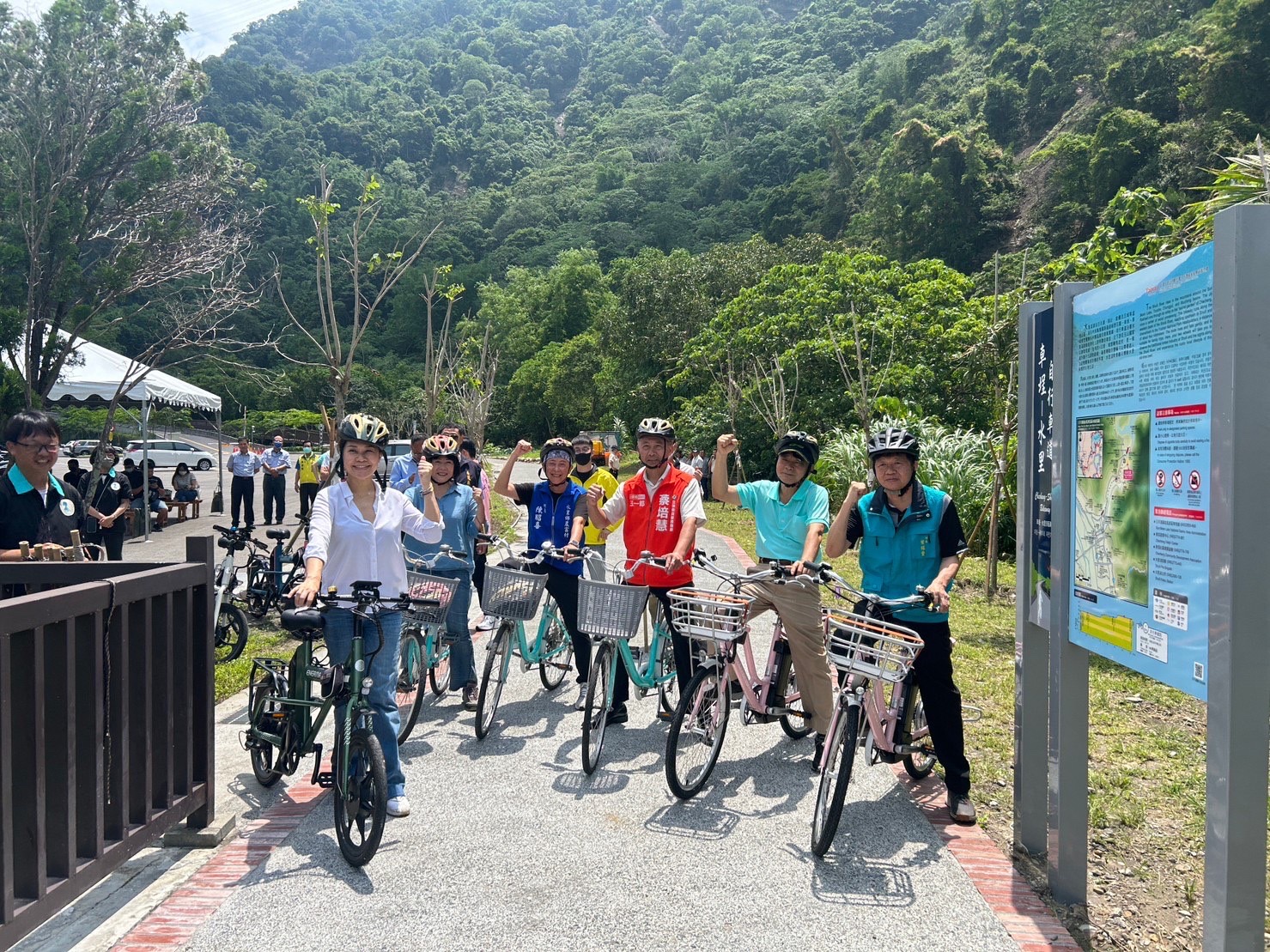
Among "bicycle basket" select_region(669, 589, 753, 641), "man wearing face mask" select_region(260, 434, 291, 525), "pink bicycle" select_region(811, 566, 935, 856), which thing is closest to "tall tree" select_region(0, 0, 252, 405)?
"man wearing face mask" select_region(260, 434, 291, 525)

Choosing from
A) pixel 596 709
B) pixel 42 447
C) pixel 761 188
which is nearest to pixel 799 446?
pixel 596 709

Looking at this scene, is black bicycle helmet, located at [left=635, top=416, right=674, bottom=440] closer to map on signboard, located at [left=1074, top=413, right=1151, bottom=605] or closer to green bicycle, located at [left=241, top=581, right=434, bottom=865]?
green bicycle, located at [left=241, top=581, right=434, bottom=865]

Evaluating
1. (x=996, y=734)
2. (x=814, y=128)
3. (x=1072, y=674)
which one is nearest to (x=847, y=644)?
(x=1072, y=674)

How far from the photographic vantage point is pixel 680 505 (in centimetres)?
622

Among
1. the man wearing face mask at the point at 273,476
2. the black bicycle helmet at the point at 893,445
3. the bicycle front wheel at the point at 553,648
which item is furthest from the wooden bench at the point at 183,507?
the black bicycle helmet at the point at 893,445

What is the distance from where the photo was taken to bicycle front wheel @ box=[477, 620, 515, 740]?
6.14 meters

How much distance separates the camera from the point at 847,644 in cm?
432

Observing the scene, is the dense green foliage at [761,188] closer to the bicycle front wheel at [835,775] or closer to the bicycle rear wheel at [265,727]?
the bicycle front wheel at [835,775]

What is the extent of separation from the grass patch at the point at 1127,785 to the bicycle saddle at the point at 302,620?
3.19 meters

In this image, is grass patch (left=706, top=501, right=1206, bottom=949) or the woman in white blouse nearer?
grass patch (left=706, top=501, right=1206, bottom=949)

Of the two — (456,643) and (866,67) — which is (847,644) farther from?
(866,67)

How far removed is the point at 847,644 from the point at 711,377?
1251 inches

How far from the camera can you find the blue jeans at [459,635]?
7.00 meters

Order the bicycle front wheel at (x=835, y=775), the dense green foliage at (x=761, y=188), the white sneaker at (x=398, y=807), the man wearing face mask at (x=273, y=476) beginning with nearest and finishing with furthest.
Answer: the bicycle front wheel at (x=835, y=775) < the white sneaker at (x=398, y=807) < the man wearing face mask at (x=273, y=476) < the dense green foliage at (x=761, y=188)
